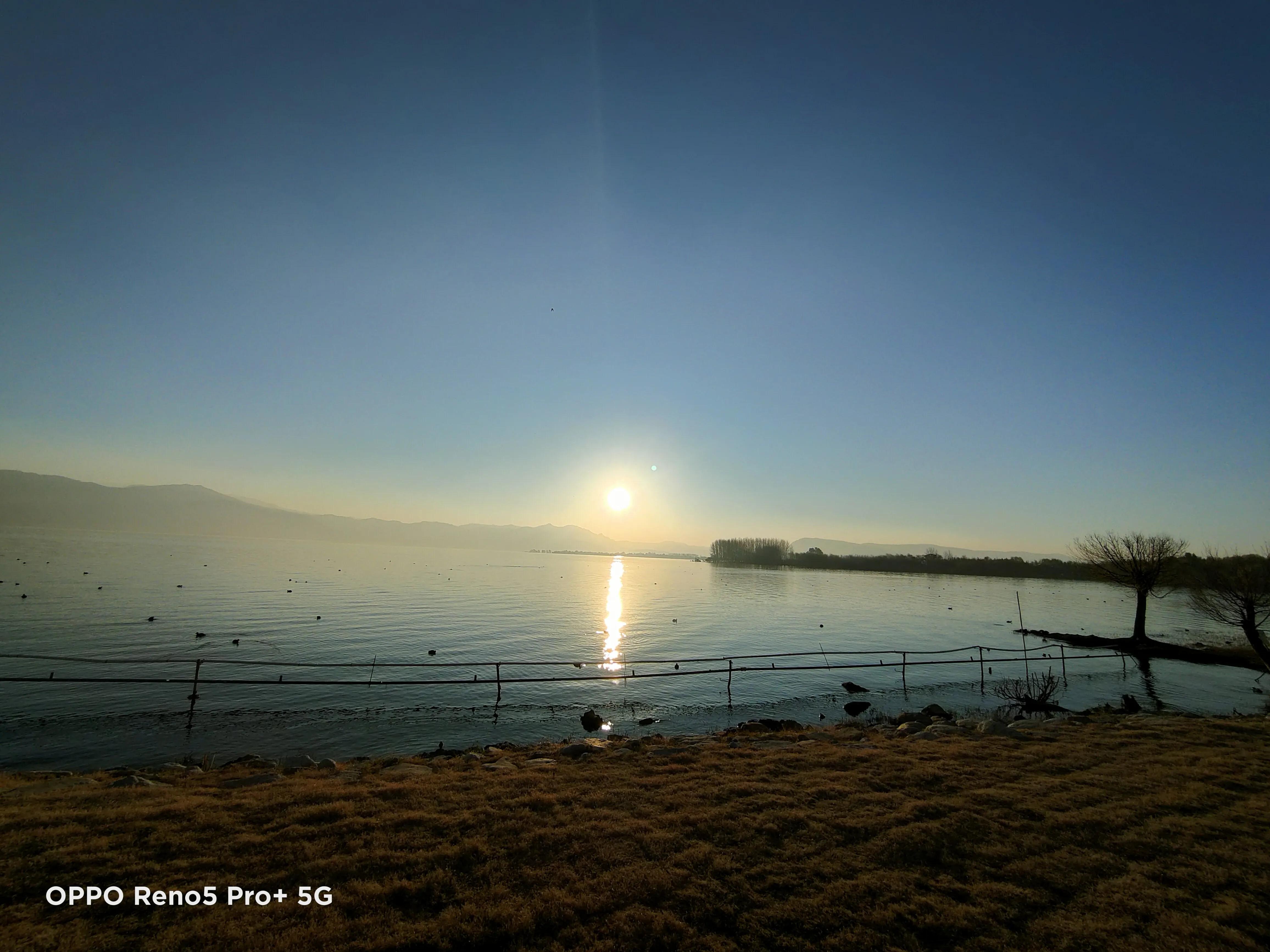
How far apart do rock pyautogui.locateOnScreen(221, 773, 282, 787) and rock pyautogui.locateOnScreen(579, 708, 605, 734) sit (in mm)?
11700

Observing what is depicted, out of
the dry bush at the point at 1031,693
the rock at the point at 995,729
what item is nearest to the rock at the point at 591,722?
the rock at the point at 995,729

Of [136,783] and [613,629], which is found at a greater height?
[136,783]

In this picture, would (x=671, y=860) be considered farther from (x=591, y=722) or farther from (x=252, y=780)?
(x=591, y=722)

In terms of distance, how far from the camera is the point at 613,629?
55.2 meters

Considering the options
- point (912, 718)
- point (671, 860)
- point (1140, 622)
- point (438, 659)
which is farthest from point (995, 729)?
point (1140, 622)

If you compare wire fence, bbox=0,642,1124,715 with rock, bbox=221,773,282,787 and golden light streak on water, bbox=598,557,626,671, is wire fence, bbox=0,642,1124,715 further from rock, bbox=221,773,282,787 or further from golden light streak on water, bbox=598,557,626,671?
rock, bbox=221,773,282,787

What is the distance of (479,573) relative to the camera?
136125 millimetres

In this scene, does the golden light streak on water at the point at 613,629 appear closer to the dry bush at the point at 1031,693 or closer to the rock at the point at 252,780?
the rock at the point at 252,780

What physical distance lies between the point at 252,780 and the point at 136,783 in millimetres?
A: 2245

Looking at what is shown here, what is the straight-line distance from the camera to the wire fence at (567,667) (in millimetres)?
24469

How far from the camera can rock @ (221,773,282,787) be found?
39.0 feet

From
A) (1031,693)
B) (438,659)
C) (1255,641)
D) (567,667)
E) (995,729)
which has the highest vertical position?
(1255,641)

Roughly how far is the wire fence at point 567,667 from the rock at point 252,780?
718 centimetres

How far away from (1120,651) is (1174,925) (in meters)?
49.7
